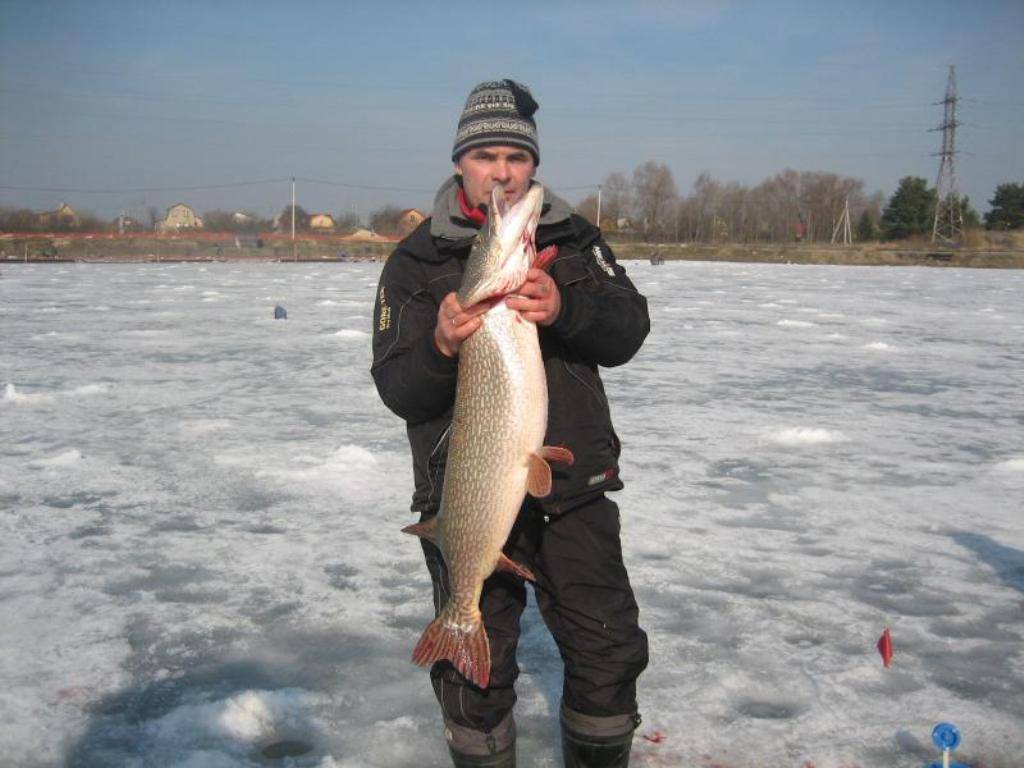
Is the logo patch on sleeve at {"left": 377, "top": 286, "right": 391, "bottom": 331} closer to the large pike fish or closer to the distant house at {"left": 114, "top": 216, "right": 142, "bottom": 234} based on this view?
the large pike fish

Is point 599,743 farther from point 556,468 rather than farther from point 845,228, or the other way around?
point 845,228

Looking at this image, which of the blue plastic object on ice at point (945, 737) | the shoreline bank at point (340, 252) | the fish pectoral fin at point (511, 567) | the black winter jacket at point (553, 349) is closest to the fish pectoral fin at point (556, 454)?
the black winter jacket at point (553, 349)

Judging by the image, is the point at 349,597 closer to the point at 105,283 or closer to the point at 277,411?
the point at 277,411

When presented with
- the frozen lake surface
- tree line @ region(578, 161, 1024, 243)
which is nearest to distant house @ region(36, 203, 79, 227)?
tree line @ region(578, 161, 1024, 243)

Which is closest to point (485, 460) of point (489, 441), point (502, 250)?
point (489, 441)

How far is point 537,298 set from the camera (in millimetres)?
2135

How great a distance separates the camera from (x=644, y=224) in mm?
91812

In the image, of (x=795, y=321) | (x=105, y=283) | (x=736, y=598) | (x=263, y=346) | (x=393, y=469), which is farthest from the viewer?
(x=105, y=283)

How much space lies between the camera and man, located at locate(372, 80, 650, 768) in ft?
7.91

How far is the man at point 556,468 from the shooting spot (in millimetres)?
2412

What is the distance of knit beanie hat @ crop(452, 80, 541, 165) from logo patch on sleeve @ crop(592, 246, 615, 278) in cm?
37

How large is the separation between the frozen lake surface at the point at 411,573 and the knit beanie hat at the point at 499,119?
178cm

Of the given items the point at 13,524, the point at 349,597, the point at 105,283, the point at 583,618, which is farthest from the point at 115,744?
the point at 105,283

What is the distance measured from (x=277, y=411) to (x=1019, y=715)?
19.3 ft
